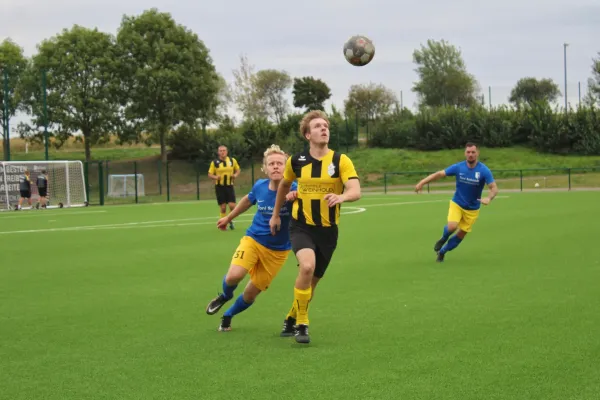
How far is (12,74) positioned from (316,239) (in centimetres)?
4804

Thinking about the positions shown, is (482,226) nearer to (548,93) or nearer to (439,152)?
(439,152)

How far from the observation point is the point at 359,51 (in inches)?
636

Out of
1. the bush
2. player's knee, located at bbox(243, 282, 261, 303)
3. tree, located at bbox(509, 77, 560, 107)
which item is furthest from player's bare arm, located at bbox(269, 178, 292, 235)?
tree, located at bbox(509, 77, 560, 107)

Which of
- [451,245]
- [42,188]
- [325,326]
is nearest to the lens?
[325,326]

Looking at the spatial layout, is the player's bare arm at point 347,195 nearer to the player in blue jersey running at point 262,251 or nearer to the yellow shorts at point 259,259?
the player in blue jersey running at point 262,251

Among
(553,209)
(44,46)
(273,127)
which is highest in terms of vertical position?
(44,46)

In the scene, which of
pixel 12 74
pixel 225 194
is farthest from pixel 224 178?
pixel 12 74

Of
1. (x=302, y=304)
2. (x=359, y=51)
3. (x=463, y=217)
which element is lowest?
(x=302, y=304)

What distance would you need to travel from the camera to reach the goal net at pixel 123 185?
46.9m

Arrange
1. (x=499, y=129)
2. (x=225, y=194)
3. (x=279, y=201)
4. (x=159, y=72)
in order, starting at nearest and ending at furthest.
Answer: (x=279, y=201) < (x=225, y=194) < (x=159, y=72) < (x=499, y=129)

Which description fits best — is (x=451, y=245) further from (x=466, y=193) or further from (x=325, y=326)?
(x=325, y=326)

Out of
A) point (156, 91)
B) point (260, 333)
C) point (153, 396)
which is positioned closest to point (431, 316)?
point (260, 333)

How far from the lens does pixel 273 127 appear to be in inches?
2470

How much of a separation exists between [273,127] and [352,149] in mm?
6581
